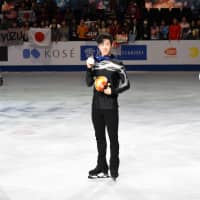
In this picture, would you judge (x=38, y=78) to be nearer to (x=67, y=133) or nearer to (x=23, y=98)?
(x=23, y=98)

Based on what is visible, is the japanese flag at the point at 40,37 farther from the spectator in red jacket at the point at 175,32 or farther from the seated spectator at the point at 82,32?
the spectator in red jacket at the point at 175,32

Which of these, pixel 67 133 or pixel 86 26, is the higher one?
pixel 86 26

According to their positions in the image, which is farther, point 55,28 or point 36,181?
point 55,28

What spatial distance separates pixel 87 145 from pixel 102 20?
1271 centimetres

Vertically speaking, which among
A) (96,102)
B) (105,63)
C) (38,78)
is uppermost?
(105,63)

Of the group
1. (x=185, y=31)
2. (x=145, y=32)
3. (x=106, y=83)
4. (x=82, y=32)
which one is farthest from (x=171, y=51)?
(x=106, y=83)

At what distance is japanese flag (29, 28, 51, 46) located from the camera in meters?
18.9

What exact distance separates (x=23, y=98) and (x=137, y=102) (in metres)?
2.76

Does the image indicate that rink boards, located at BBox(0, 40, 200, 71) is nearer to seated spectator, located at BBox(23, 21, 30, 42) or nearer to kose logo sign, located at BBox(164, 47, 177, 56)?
kose logo sign, located at BBox(164, 47, 177, 56)

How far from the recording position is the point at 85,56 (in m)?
18.8

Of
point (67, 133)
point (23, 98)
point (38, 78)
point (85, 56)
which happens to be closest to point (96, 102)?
point (67, 133)

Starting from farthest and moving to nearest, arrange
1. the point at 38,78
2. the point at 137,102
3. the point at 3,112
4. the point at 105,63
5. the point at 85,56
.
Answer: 1. the point at 85,56
2. the point at 38,78
3. the point at 137,102
4. the point at 3,112
5. the point at 105,63

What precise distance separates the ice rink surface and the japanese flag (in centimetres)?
487

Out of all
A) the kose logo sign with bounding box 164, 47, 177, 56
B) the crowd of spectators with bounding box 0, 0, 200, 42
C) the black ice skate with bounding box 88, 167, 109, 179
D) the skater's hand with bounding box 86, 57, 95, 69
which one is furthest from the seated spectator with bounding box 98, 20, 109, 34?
the skater's hand with bounding box 86, 57, 95, 69
